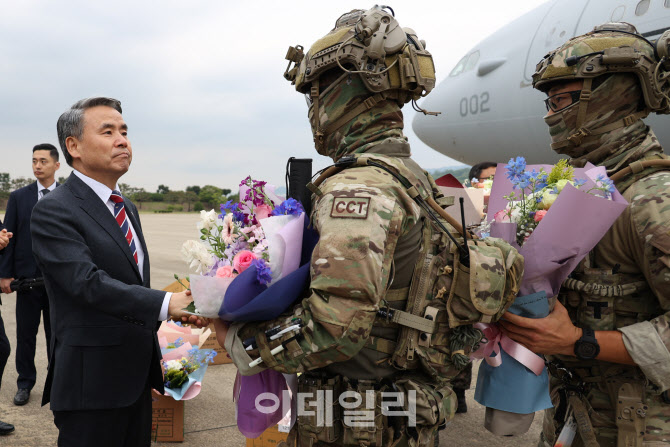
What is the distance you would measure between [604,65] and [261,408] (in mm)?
2349

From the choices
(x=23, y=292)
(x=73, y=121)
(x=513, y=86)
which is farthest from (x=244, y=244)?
(x=513, y=86)

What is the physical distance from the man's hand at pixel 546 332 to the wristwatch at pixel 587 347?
0.07 feet

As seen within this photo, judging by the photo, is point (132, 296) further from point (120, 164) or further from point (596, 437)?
point (596, 437)

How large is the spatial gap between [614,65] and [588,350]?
4.60 ft

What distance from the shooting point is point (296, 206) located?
7.07 ft

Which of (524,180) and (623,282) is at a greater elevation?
(524,180)

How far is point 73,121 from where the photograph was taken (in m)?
2.98

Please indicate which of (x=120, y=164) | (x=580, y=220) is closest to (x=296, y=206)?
(x=580, y=220)

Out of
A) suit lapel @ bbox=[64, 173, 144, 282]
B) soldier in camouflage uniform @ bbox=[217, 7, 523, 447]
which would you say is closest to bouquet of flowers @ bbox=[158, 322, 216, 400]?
suit lapel @ bbox=[64, 173, 144, 282]

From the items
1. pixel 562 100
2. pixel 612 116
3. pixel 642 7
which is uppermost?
pixel 642 7

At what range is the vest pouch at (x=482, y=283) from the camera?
2.16 m

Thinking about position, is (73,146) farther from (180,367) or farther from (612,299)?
(612,299)

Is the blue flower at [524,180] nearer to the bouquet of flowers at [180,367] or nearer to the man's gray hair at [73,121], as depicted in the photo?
the man's gray hair at [73,121]

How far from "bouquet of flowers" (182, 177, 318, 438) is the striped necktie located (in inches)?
34.9
